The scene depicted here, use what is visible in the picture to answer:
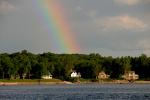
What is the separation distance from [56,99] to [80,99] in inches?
165

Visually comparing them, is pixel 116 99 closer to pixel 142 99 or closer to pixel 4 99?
pixel 142 99

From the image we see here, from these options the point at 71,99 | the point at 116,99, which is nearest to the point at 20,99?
the point at 71,99

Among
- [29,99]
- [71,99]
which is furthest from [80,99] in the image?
[29,99]

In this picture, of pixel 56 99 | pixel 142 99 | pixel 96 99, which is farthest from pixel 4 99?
pixel 142 99

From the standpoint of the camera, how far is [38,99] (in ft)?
324

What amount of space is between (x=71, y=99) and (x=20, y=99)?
29.9 feet

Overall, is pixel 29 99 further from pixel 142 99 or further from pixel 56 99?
pixel 142 99

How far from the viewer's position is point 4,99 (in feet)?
332

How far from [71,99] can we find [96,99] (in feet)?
13.1

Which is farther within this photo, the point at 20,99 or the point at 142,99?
the point at 20,99

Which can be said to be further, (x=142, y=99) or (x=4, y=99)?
(x=4, y=99)

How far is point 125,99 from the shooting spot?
96.5 metres

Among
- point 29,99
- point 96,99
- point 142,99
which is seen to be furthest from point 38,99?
point 142,99

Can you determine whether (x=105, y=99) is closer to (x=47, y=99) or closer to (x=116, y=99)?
(x=116, y=99)
